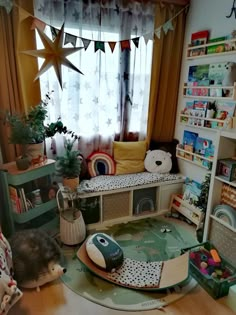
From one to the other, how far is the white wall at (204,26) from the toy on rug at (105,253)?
1.35 metres

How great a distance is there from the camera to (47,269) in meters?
1.87

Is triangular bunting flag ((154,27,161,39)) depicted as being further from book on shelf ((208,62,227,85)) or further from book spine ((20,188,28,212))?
book spine ((20,188,28,212))

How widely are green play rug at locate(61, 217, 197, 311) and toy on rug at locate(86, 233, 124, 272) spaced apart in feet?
0.42

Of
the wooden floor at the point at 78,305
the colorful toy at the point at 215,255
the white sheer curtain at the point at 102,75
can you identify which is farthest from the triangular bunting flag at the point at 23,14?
the colorful toy at the point at 215,255

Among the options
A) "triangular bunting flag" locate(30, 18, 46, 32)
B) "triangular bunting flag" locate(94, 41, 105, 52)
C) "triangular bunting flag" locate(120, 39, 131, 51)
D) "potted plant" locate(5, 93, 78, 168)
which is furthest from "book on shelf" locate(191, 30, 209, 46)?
"potted plant" locate(5, 93, 78, 168)

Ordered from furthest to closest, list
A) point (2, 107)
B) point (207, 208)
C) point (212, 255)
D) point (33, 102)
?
1. point (33, 102)
2. point (2, 107)
3. point (207, 208)
4. point (212, 255)

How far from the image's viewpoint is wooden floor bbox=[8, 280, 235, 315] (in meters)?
1.68

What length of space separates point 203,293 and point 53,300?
1112 millimetres

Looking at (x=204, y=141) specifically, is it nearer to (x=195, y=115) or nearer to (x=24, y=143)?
(x=195, y=115)

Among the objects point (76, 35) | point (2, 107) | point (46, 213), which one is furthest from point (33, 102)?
point (46, 213)

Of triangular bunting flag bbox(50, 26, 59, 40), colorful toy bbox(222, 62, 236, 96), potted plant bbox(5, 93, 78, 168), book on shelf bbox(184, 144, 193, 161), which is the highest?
triangular bunting flag bbox(50, 26, 59, 40)

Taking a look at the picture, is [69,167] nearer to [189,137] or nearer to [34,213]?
[34,213]

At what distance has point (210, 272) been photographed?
193 cm

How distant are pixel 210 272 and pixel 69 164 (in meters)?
1.56
